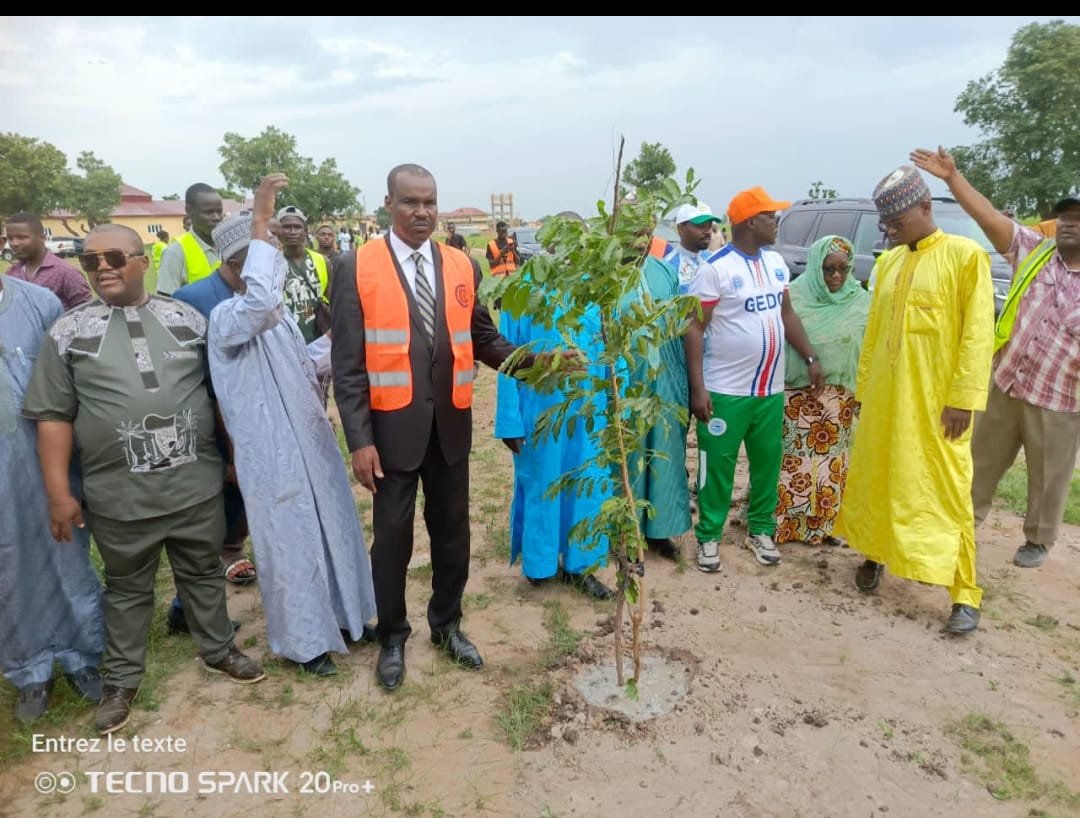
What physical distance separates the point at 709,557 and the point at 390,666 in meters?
1.82

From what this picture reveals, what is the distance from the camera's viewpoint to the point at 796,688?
9.11ft

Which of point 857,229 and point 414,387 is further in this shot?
point 857,229

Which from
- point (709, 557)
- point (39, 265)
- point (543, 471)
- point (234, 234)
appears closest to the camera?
point (234, 234)

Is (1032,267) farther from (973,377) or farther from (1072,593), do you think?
(1072,593)

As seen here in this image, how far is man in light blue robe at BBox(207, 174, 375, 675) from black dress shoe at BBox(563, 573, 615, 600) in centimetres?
114

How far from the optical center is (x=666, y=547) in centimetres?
397

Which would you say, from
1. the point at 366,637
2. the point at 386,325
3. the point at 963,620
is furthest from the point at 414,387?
the point at 963,620

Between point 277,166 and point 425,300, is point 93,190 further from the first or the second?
point 425,300

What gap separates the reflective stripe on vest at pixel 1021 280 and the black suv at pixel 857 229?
3.15 meters

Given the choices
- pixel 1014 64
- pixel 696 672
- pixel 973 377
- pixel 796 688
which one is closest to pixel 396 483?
pixel 696 672

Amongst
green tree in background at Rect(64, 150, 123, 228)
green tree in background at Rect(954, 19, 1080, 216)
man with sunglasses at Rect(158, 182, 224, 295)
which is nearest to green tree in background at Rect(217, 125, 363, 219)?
green tree in background at Rect(64, 150, 123, 228)

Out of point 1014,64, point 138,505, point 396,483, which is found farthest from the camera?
point 1014,64

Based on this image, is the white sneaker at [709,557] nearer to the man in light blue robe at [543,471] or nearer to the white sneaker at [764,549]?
the white sneaker at [764,549]

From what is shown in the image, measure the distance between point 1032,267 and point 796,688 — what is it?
2.54m
